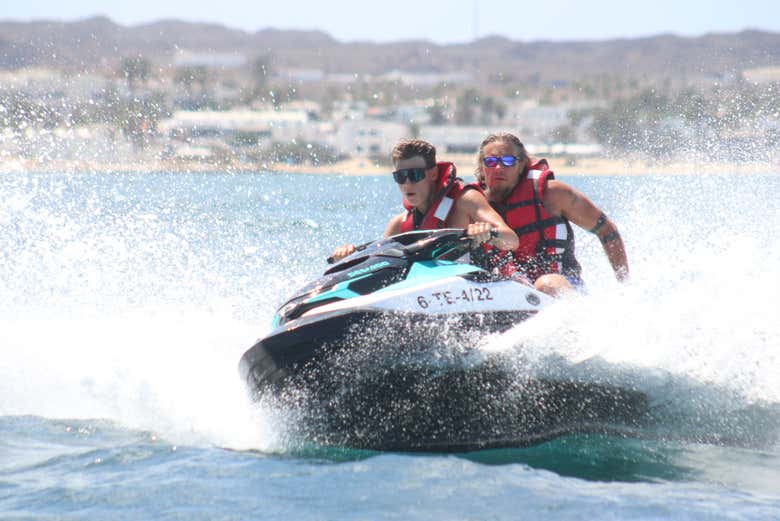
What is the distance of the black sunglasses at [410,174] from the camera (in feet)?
17.1

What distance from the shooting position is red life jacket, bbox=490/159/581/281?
222 inches

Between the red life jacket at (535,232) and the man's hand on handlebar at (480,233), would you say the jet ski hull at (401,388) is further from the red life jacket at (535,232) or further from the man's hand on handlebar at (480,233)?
the red life jacket at (535,232)

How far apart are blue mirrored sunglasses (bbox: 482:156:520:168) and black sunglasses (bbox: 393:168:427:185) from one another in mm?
520

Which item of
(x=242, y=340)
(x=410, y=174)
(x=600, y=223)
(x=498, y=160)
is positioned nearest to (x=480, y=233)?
(x=410, y=174)

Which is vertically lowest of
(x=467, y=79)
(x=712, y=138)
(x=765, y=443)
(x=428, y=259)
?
(x=765, y=443)

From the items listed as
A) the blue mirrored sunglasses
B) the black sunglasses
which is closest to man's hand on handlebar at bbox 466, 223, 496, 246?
the black sunglasses

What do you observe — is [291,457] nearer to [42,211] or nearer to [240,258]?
[240,258]

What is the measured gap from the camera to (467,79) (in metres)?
63.2

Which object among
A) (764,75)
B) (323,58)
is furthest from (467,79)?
(764,75)

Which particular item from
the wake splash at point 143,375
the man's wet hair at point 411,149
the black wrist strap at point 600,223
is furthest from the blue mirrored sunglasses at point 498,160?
the wake splash at point 143,375

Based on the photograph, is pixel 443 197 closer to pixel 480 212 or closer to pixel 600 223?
pixel 480 212

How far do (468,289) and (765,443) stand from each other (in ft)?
5.84

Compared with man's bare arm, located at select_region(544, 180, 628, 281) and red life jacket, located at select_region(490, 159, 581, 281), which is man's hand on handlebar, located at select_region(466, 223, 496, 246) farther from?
man's bare arm, located at select_region(544, 180, 628, 281)

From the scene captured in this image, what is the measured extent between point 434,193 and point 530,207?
23.4 inches
